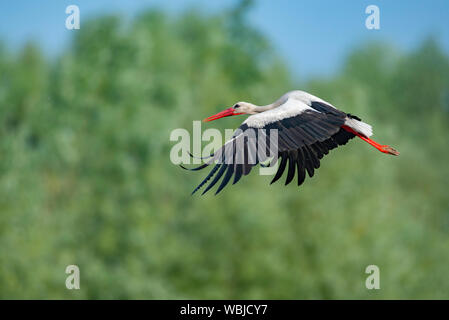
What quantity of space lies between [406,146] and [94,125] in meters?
20.1

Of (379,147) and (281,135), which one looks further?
(379,147)

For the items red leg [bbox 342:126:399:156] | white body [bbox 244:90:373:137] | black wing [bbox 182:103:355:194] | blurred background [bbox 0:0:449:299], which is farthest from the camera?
blurred background [bbox 0:0:449:299]

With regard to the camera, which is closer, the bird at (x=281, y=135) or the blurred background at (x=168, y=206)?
the bird at (x=281, y=135)

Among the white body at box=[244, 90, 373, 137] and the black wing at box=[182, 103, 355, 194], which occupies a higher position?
the white body at box=[244, 90, 373, 137]

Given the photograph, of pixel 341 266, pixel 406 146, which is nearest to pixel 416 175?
pixel 406 146

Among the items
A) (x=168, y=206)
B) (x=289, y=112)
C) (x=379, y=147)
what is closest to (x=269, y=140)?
(x=289, y=112)

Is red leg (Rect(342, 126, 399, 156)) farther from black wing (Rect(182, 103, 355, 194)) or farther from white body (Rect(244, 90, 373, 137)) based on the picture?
black wing (Rect(182, 103, 355, 194))

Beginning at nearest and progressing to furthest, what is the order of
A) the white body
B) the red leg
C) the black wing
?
the black wing, the white body, the red leg

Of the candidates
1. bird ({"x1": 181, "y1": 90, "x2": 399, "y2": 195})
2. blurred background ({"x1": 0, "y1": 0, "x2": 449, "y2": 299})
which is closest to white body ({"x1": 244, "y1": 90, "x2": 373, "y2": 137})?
bird ({"x1": 181, "y1": 90, "x2": 399, "y2": 195})

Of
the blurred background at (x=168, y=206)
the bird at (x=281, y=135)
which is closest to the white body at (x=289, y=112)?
the bird at (x=281, y=135)

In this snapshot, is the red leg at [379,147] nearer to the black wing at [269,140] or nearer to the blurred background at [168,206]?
the black wing at [269,140]

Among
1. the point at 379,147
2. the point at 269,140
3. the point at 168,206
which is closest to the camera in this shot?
the point at 269,140

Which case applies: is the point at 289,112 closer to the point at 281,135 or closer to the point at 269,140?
the point at 281,135

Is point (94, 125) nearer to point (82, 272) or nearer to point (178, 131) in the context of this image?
point (178, 131)
